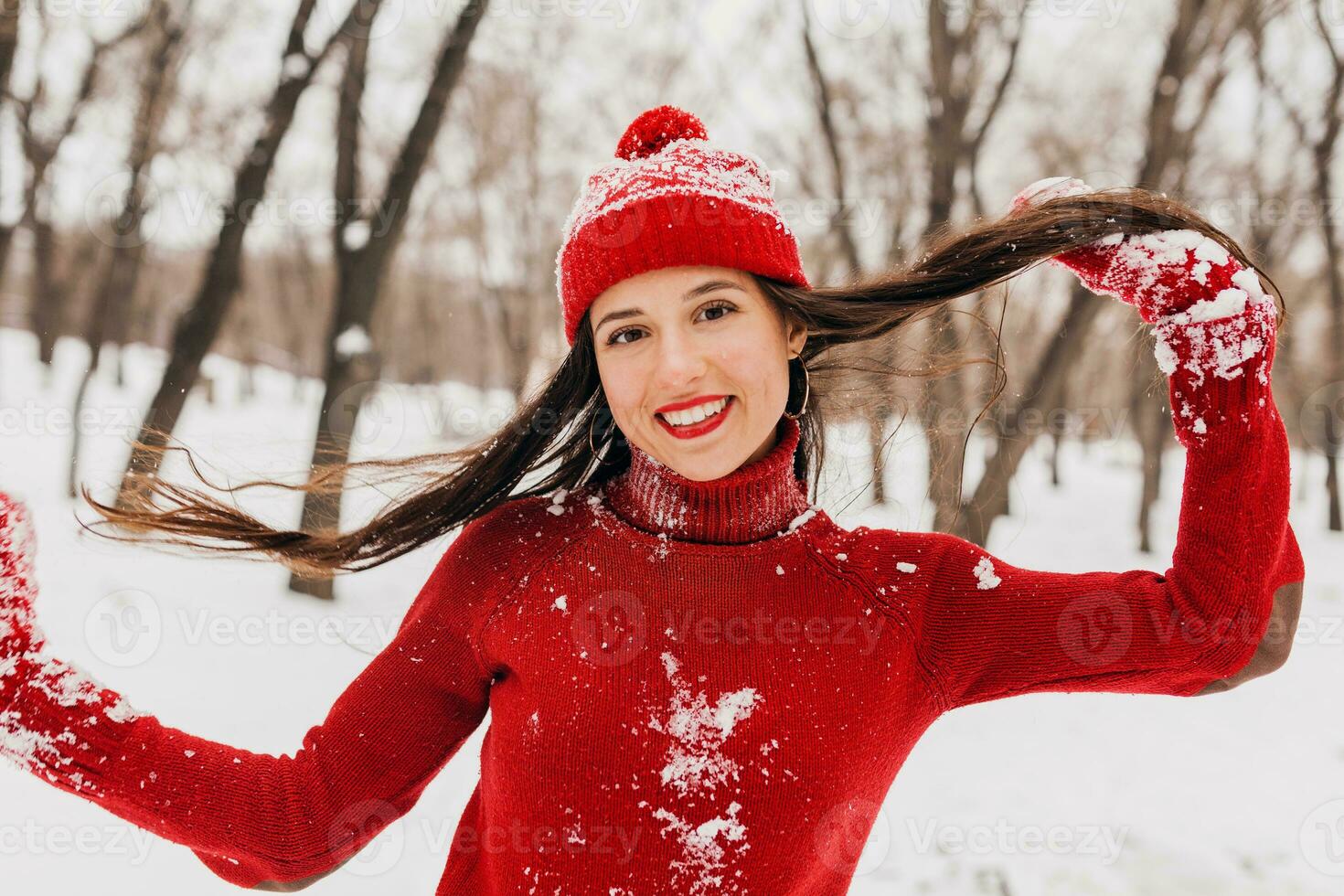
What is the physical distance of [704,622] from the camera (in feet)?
5.33

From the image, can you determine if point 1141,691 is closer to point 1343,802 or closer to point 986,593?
point 986,593

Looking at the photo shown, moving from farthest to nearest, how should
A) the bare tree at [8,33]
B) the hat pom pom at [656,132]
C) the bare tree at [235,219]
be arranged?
1. the bare tree at [235,219]
2. the bare tree at [8,33]
3. the hat pom pom at [656,132]

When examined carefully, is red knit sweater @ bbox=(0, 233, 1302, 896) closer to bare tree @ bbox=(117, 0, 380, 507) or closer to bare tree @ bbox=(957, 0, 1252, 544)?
bare tree @ bbox=(957, 0, 1252, 544)

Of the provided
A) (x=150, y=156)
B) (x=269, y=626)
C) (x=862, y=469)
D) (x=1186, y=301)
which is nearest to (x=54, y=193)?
(x=150, y=156)

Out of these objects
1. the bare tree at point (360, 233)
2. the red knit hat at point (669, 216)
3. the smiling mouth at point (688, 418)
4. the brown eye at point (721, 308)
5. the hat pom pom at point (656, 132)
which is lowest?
the smiling mouth at point (688, 418)

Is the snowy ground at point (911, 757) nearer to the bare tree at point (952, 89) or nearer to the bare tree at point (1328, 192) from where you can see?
the bare tree at point (952, 89)

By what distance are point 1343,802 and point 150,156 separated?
37.6 ft

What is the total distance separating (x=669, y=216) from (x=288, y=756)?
45.0 inches

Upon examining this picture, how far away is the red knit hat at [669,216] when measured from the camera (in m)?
1.65

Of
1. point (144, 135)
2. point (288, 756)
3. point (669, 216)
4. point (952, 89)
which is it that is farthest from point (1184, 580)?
point (144, 135)

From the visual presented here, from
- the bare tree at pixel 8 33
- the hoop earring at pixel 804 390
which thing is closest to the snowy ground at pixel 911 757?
the hoop earring at pixel 804 390

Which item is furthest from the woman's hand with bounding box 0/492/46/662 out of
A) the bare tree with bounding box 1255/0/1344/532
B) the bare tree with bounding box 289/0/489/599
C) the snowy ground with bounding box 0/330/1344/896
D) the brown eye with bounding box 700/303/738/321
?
the bare tree with bounding box 1255/0/1344/532

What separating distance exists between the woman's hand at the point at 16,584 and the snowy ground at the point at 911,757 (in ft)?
1.92

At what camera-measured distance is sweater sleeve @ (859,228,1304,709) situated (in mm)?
1521
